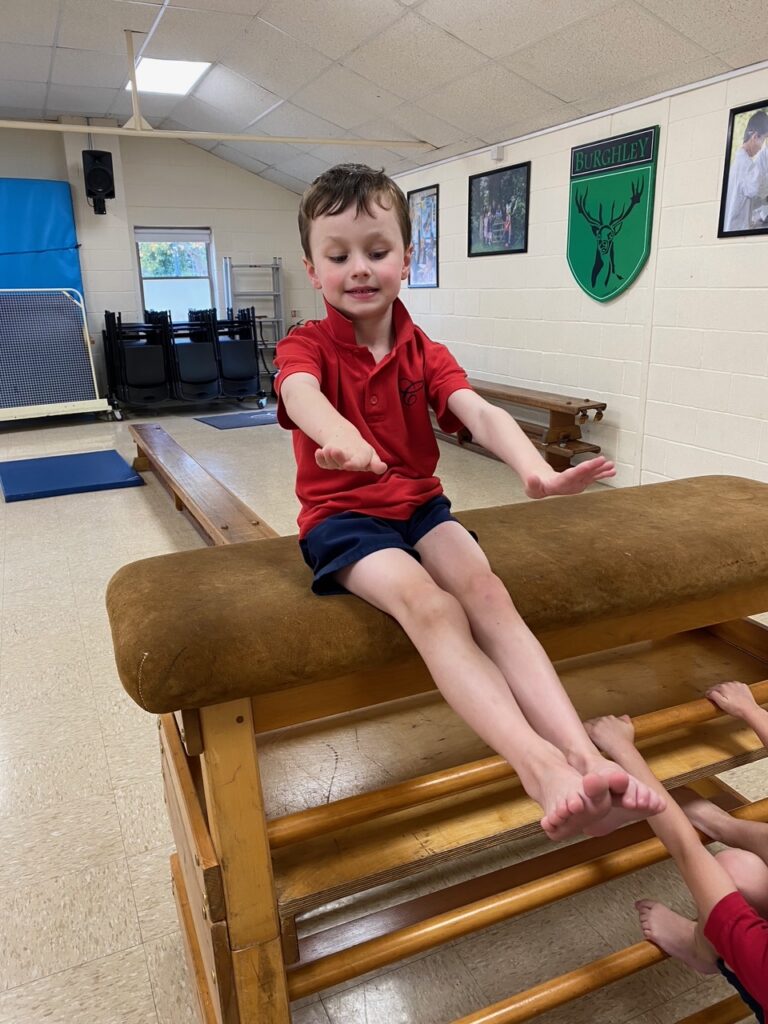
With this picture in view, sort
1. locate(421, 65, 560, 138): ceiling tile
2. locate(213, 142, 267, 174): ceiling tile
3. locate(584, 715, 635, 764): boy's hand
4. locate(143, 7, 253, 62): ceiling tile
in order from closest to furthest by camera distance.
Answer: locate(584, 715, 635, 764): boy's hand → locate(421, 65, 560, 138): ceiling tile → locate(143, 7, 253, 62): ceiling tile → locate(213, 142, 267, 174): ceiling tile

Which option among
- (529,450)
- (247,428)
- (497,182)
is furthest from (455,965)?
(247,428)

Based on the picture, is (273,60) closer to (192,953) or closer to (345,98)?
(345,98)

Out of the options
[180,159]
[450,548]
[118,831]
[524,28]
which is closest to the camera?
[450,548]

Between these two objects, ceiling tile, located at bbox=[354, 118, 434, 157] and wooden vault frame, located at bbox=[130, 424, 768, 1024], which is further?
ceiling tile, located at bbox=[354, 118, 434, 157]

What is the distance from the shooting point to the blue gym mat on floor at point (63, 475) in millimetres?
4859

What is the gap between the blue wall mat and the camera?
289 inches

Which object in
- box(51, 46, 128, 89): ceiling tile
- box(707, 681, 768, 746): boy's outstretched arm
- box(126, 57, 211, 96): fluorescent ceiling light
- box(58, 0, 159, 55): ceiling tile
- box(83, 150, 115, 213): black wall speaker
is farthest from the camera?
box(83, 150, 115, 213): black wall speaker

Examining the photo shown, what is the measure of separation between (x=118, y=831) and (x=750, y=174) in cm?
390

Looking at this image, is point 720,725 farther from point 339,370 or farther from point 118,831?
point 118,831

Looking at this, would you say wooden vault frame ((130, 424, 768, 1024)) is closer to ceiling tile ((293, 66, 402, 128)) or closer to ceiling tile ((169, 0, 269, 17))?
ceiling tile ((169, 0, 269, 17))

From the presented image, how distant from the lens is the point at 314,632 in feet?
3.70

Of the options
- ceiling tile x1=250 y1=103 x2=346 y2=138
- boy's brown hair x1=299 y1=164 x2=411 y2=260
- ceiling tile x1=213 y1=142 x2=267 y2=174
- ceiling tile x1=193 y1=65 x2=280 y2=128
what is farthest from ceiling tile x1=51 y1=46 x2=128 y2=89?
boy's brown hair x1=299 y1=164 x2=411 y2=260

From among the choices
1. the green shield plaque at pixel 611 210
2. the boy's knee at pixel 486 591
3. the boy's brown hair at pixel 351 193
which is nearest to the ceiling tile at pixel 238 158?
the green shield plaque at pixel 611 210

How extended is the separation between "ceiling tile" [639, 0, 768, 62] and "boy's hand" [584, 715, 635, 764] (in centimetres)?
337
